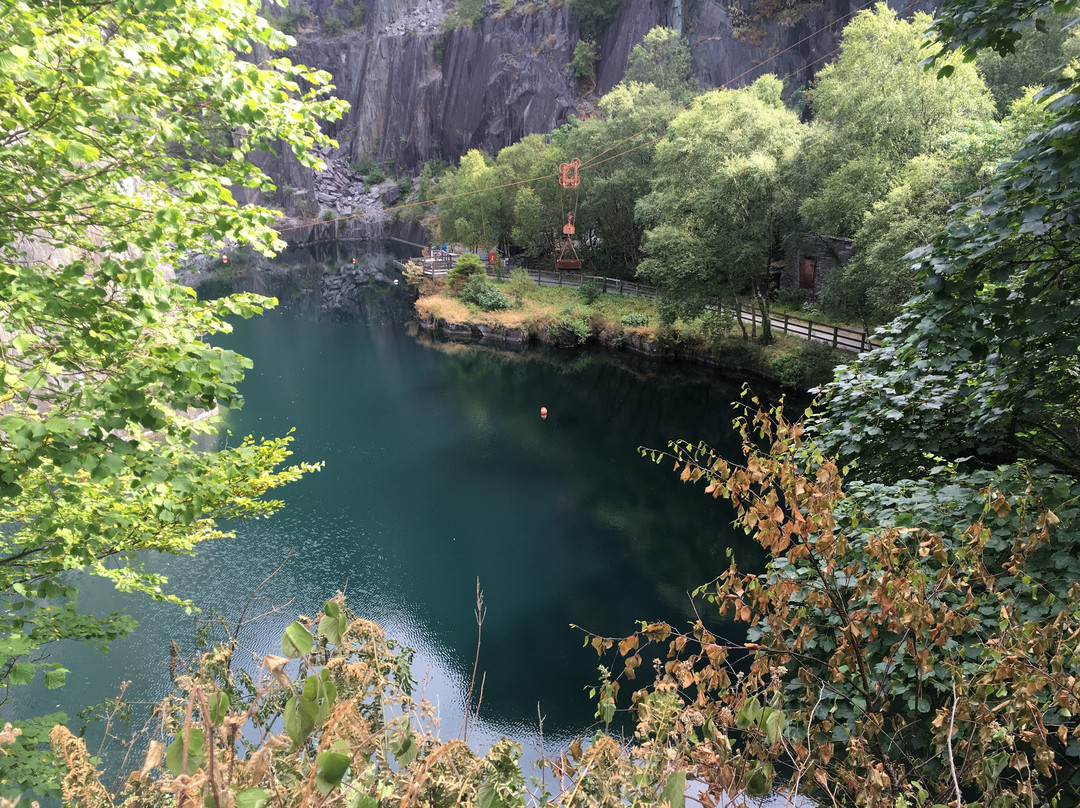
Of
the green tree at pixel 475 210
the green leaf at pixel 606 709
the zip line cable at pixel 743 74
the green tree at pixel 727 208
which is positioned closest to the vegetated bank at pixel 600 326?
the green tree at pixel 727 208

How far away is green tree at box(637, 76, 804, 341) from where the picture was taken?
22.7m

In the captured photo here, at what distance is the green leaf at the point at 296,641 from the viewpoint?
1927 mm

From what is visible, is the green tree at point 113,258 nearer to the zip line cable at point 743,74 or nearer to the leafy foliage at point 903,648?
the leafy foliage at point 903,648

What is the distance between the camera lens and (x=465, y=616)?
12.1 metres

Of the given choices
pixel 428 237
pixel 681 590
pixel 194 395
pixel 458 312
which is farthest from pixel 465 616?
→ pixel 428 237

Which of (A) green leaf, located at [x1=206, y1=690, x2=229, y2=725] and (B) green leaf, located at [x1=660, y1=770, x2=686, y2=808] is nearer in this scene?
(A) green leaf, located at [x1=206, y1=690, x2=229, y2=725]

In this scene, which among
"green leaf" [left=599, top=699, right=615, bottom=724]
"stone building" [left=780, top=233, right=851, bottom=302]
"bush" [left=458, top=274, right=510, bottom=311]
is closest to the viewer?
"green leaf" [left=599, top=699, right=615, bottom=724]

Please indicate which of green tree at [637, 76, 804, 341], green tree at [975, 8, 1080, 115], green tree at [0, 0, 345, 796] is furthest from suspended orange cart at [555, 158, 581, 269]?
green tree at [0, 0, 345, 796]

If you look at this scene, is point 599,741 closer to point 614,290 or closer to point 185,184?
point 185,184

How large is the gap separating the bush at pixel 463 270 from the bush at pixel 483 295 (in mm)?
695

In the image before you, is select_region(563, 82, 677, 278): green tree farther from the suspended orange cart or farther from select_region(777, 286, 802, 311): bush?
select_region(777, 286, 802, 311): bush

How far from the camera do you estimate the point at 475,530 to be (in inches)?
588

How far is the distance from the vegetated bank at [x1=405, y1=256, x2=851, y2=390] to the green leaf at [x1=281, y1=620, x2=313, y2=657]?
20.2m

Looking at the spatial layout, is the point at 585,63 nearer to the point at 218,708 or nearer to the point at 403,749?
the point at 403,749
